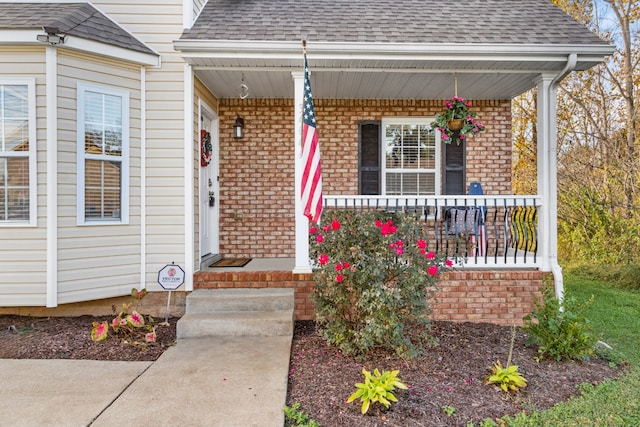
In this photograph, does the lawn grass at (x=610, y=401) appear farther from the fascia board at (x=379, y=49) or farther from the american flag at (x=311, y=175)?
the fascia board at (x=379, y=49)

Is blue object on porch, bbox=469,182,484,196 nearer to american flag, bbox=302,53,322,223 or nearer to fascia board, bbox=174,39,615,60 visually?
fascia board, bbox=174,39,615,60

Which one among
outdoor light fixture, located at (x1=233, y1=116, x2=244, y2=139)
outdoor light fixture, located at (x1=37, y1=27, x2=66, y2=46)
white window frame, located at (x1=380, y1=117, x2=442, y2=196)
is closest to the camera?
outdoor light fixture, located at (x1=37, y1=27, x2=66, y2=46)

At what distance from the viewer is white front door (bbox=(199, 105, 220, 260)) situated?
5.39 meters

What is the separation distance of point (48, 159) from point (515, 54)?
17.3ft

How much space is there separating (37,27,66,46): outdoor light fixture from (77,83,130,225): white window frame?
44 centimetres

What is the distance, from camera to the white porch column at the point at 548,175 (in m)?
4.60

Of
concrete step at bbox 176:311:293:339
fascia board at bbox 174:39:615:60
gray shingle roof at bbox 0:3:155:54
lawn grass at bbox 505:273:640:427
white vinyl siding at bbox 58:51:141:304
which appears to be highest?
gray shingle roof at bbox 0:3:155:54

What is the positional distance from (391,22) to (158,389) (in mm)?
4787

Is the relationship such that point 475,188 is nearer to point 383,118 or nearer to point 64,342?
point 383,118

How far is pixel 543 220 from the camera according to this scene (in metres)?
4.66

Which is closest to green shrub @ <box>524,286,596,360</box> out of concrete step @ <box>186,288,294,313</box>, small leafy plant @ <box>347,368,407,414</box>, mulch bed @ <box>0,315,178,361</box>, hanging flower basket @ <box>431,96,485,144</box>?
small leafy plant @ <box>347,368,407,414</box>

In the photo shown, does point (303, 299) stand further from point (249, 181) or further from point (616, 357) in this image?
point (616, 357)

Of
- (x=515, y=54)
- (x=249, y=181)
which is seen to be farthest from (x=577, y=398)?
(x=249, y=181)

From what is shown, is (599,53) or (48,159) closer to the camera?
(48,159)
